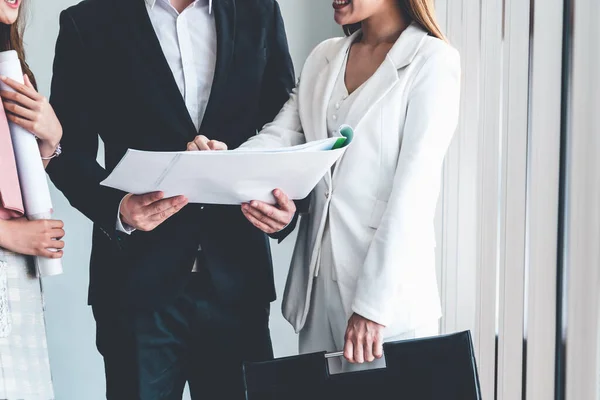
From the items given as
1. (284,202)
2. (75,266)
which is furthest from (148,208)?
(75,266)

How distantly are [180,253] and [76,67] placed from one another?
1.48ft

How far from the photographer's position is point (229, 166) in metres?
1.09

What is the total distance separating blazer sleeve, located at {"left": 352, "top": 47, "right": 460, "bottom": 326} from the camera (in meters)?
1.21

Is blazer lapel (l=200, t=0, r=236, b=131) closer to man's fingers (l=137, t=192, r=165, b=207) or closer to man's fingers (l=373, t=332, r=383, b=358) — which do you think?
man's fingers (l=137, t=192, r=165, b=207)

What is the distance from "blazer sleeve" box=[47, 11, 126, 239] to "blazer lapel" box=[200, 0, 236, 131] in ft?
0.83

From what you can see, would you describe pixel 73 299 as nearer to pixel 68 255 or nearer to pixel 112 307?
pixel 68 255

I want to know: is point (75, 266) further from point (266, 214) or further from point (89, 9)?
point (266, 214)

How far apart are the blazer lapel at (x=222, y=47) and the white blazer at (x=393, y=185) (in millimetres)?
218

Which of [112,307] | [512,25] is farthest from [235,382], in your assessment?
[512,25]

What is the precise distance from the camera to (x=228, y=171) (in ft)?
3.64

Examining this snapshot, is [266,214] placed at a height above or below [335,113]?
below

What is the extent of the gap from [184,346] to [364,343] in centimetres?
45

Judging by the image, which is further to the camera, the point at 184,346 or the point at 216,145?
the point at 184,346

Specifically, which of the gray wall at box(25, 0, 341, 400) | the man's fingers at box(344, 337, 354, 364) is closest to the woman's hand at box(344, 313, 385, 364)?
the man's fingers at box(344, 337, 354, 364)
